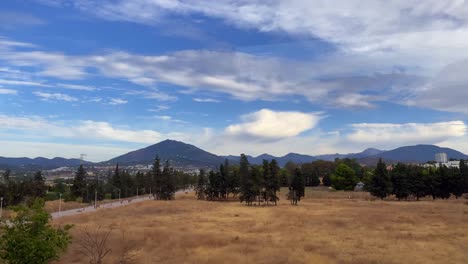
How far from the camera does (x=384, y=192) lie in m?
114

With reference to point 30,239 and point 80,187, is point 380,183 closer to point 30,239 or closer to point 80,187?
point 80,187

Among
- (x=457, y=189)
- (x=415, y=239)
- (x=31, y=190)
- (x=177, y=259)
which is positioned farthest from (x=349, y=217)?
(x=31, y=190)

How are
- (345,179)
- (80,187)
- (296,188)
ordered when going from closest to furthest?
(296,188), (80,187), (345,179)

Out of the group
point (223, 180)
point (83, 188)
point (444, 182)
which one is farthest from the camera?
point (223, 180)

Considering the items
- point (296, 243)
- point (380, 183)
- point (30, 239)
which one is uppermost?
point (380, 183)

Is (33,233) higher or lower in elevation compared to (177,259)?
higher

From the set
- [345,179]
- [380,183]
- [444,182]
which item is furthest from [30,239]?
[345,179]

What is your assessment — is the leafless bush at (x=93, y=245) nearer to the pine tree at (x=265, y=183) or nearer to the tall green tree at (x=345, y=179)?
the pine tree at (x=265, y=183)

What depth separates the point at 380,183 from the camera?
4518 inches

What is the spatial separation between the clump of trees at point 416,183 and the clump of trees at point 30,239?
10087 centimetres

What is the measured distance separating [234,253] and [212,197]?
98.1m

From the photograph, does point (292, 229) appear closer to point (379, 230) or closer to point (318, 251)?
point (379, 230)

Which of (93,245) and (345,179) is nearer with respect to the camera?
(93,245)

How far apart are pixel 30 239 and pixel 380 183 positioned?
106 meters
